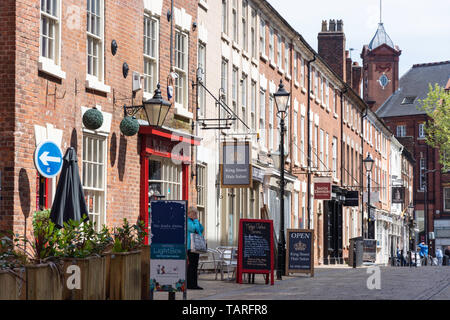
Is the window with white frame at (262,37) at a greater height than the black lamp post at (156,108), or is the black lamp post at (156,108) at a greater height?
the window with white frame at (262,37)

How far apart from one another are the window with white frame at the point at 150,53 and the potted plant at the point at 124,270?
8262 millimetres

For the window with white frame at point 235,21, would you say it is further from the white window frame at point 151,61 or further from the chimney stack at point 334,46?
the chimney stack at point 334,46

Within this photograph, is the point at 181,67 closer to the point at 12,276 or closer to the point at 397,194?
the point at 12,276

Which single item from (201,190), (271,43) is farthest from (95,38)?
(271,43)

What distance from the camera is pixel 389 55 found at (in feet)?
342

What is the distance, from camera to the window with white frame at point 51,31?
1594 cm

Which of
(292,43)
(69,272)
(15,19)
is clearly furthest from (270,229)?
(292,43)

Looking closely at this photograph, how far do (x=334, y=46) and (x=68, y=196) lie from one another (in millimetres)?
38361

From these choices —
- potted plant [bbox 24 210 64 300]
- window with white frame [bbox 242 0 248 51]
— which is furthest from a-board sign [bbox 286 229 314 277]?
potted plant [bbox 24 210 64 300]

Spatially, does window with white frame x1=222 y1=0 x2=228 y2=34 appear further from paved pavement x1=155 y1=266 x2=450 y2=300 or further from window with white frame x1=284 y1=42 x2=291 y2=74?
paved pavement x1=155 y1=266 x2=450 y2=300

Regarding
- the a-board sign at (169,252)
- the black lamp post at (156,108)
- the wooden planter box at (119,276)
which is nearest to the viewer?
the wooden planter box at (119,276)

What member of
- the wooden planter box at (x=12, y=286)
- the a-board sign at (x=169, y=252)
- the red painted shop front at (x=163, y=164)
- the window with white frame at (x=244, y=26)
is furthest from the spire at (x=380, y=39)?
the wooden planter box at (x=12, y=286)

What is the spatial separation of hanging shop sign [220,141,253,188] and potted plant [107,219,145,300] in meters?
11.7

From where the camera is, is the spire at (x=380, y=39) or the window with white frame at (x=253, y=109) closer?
the window with white frame at (x=253, y=109)
